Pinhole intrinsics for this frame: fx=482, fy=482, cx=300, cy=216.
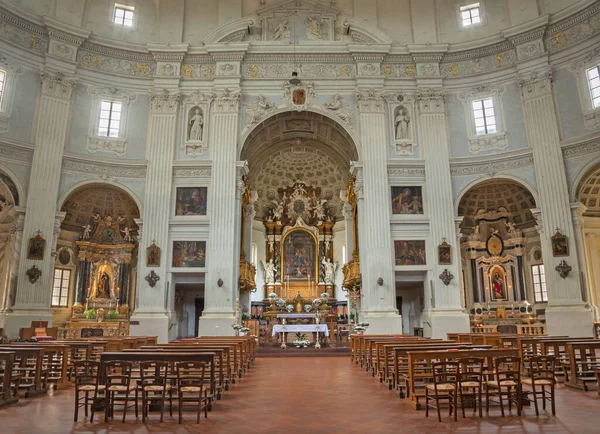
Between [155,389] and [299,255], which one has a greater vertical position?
[299,255]

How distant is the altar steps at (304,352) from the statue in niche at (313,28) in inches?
571

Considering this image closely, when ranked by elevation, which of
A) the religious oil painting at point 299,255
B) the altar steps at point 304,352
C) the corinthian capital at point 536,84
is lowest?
the altar steps at point 304,352

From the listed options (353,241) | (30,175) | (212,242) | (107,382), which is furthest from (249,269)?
(107,382)

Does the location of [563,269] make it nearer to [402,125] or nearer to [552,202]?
[552,202]

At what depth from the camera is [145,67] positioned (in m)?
22.4

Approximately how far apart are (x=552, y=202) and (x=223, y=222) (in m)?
13.6

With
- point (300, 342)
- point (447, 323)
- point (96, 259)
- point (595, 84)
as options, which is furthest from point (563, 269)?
point (96, 259)

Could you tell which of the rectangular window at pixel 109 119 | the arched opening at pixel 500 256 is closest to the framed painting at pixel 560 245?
the arched opening at pixel 500 256

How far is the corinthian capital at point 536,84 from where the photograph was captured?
2014 centimetres

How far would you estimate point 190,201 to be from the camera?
21391 millimetres

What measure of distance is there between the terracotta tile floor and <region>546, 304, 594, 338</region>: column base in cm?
1077

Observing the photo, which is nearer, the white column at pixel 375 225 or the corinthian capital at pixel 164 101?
the white column at pixel 375 225

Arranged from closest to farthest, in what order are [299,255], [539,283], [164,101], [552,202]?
[552,202], [164,101], [539,283], [299,255]

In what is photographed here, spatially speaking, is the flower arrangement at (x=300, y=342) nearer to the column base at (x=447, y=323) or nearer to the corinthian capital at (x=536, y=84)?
the column base at (x=447, y=323)
